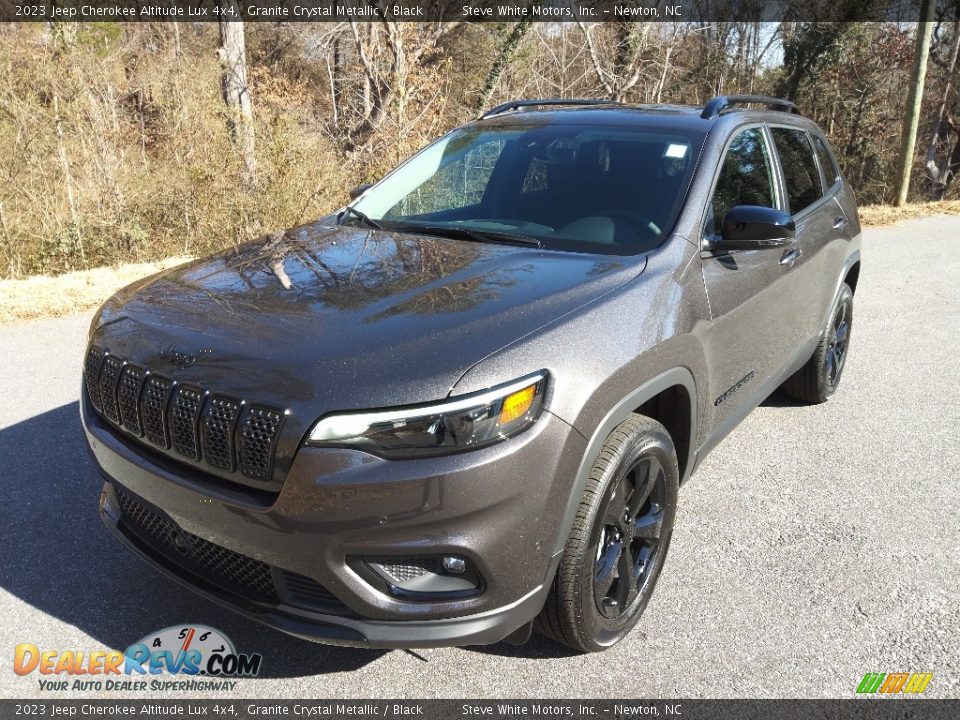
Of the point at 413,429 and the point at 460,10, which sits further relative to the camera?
the point at 460,10

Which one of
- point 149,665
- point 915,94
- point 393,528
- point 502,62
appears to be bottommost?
point 149,665

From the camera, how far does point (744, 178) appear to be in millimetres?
3639

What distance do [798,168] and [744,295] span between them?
1.43m

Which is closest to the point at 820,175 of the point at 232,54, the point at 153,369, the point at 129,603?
the point at 153,369

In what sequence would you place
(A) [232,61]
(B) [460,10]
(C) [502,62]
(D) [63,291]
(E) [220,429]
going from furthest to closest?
(B) [460,10] → (C) [502,62] → (A) [232,61] → (D) [63,291] → (E) [220,429]

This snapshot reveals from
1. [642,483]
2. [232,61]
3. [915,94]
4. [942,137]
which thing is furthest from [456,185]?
[942,137]

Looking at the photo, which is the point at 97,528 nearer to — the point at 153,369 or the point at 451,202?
the point at 153,369

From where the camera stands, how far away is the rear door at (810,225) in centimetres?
409

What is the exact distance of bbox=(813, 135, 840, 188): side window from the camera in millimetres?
4836

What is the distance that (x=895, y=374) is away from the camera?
562 centimetres

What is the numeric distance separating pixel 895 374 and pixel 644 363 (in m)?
3.92

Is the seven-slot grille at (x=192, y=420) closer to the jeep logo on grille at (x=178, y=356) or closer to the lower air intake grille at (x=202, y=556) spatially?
the jeep logo on grille at (x=178, y=356)

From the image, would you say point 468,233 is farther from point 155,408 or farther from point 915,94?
point 915,94

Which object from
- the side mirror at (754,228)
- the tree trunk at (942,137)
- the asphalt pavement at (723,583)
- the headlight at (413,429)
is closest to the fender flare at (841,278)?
the asphalt pavement at (723,583)
